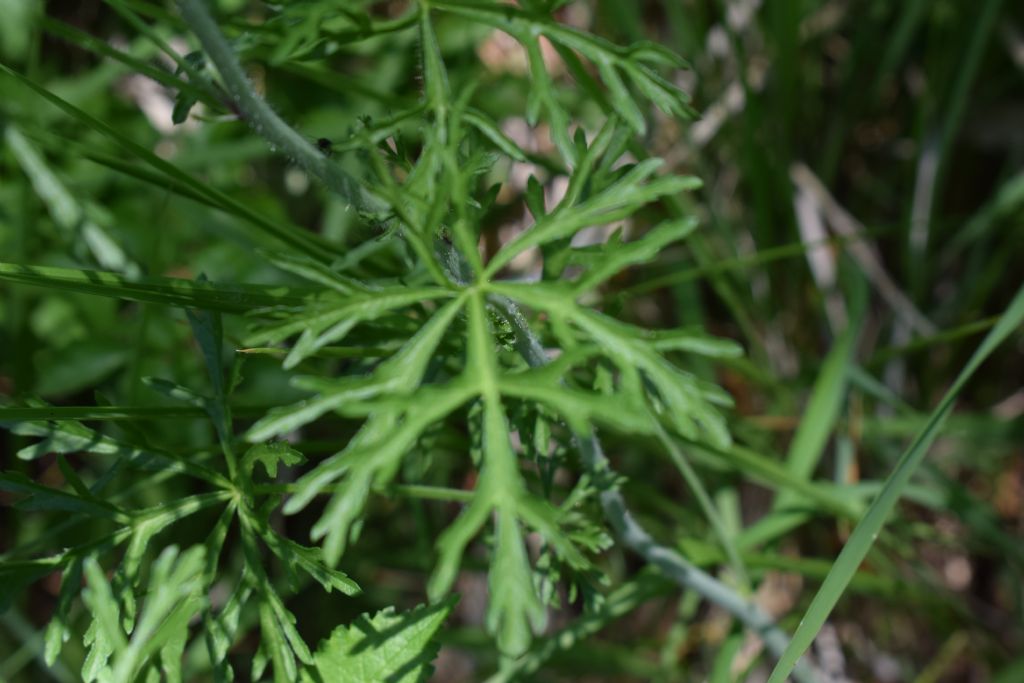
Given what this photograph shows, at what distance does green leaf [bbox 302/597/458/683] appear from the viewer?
118cm

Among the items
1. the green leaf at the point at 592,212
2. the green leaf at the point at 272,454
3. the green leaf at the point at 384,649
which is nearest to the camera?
the green leaf at the point at 592,212

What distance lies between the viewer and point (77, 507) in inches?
44.3

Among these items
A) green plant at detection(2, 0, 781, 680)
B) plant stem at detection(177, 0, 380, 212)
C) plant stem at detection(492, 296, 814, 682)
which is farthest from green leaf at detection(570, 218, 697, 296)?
plant stem at detection(177, 0, 380, 212)

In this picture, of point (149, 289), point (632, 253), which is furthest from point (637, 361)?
point (149, 289)

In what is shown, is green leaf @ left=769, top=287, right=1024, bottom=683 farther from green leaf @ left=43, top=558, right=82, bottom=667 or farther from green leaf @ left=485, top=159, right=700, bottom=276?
green leaf @ left=43, top=558, right=82, bottom=667

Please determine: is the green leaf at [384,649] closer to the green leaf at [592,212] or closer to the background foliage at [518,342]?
the background foliage at [518,342]

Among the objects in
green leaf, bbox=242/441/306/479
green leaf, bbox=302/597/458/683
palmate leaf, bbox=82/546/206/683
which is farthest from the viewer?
green leaf, bbox=302/597/458/683

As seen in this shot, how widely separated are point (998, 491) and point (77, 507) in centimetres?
227

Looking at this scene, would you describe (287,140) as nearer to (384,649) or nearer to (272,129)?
(272,129)

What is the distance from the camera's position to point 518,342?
1.09m

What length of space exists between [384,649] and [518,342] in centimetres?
42

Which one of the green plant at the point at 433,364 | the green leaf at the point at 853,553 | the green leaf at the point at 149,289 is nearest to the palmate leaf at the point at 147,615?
the green plant at the point at 433,364

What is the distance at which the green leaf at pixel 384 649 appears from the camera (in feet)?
3.87

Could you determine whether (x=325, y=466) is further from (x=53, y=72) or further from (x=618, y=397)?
(x=53, y=72)
